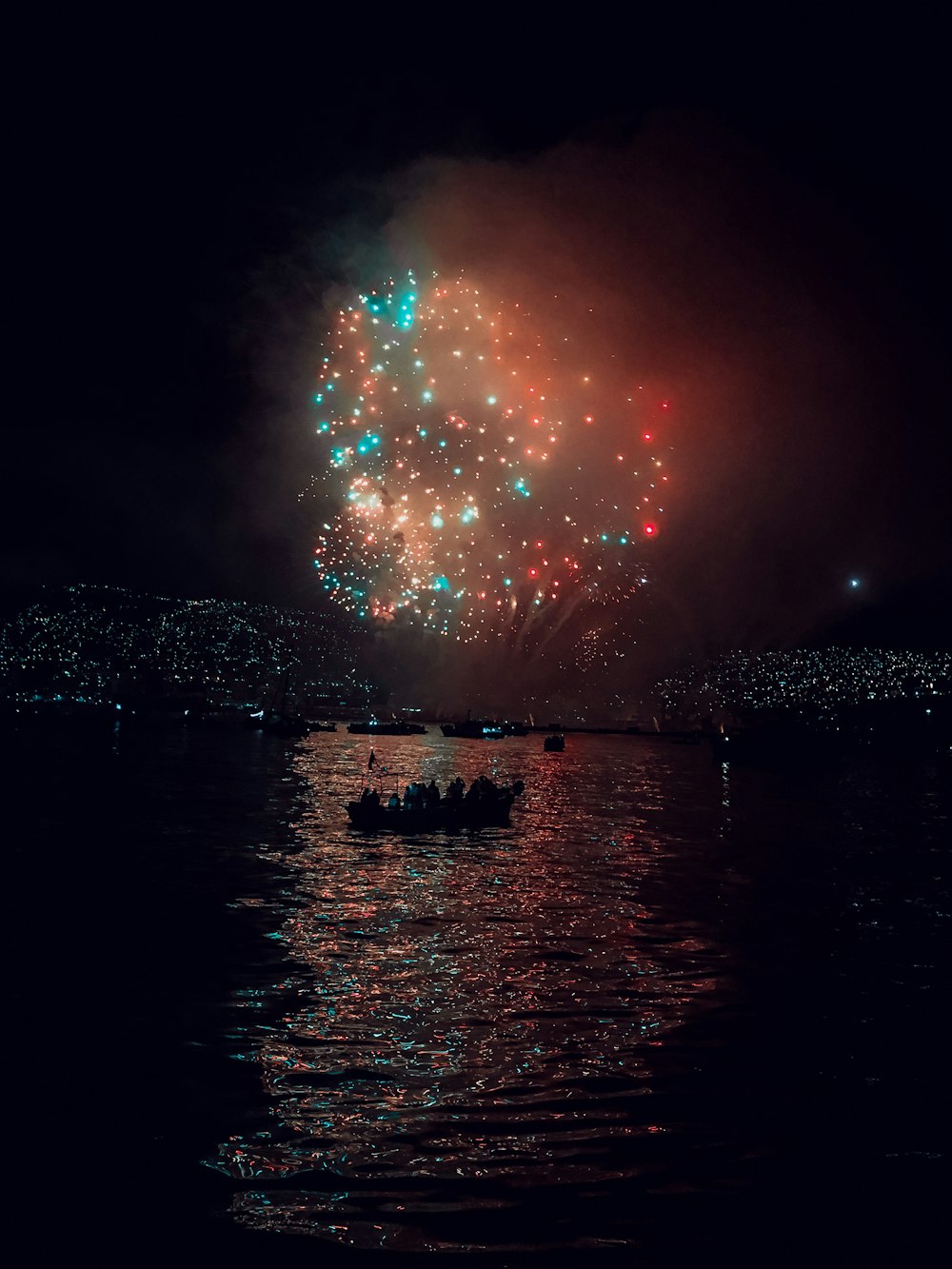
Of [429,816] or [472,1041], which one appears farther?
[429,816]

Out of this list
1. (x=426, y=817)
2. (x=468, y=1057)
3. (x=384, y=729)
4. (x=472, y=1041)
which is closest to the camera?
(x=468, y=1057)

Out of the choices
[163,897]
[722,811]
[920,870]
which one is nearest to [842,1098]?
[163,897]

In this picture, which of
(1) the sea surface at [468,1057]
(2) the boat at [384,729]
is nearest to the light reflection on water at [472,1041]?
(1) the sea surface at [468,1057]

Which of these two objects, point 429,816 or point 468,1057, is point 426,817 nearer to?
point 429,816

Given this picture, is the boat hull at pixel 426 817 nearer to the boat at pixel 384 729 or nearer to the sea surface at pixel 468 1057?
the sea surface at pixel 468 1057

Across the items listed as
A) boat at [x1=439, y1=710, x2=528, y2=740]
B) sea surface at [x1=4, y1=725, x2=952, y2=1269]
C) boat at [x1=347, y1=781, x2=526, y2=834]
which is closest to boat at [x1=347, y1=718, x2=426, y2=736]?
boat at [x1=439, y1=710, x2=528, y2=740]

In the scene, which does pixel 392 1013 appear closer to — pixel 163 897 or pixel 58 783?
pixel 163 897

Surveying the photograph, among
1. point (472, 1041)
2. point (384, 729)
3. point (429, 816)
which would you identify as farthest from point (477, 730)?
point (472, 1041)
